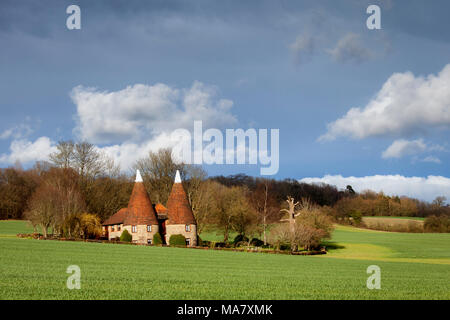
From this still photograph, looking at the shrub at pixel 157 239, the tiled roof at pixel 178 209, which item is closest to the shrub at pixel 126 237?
the shrub at pixel 157 239

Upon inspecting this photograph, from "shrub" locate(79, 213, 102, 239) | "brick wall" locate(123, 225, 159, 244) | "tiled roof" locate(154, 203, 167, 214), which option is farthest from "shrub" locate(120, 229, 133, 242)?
"tiled roof" locate(154, 203, 167, 214)

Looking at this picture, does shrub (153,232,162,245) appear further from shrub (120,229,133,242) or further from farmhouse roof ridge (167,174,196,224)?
shrub (120,229,133,242)

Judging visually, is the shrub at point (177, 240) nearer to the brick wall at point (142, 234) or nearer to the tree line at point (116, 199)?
the brick wall at point (142, 234)

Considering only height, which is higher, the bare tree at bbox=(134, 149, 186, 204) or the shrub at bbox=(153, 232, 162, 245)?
the bare tree at bbox=(134, 149, 186, 204)

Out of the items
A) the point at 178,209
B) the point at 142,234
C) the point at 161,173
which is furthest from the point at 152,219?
the point at 161,173

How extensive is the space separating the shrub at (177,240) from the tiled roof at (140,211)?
2.70 metres

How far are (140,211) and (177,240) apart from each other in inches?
216

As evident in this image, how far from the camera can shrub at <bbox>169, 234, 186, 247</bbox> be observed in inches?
1853

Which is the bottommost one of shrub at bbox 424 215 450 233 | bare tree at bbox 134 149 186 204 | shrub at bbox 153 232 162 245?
shrub at bbox 424 215 450 233

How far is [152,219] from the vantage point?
1876 inches
